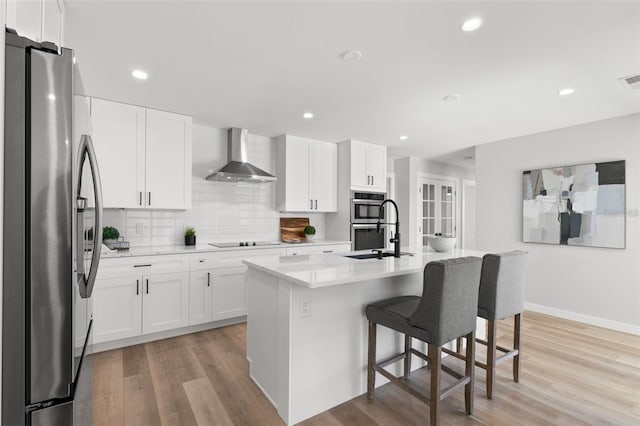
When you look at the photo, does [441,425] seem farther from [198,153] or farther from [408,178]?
[408,178]

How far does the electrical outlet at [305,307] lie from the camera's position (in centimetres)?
191

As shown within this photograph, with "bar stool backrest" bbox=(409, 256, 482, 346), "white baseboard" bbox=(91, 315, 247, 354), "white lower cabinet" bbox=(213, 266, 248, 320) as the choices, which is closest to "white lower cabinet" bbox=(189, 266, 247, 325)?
"white lower cabinet" bbox=(213, 266, 248, 320)

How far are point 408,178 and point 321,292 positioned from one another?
14.8 ft

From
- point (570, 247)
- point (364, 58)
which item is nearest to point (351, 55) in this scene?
point (364, 58)

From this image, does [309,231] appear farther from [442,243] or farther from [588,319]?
[588,319]

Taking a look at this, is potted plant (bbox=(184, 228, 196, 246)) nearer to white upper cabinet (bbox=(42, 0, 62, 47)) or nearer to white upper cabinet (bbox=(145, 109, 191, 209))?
white upper cabinet (bbox=(145, 109, 191, 209))

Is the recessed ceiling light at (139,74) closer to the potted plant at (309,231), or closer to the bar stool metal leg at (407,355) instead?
the potted plant at (309,231)

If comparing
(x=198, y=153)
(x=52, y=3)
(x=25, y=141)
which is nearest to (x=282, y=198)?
(x=198, y=153)

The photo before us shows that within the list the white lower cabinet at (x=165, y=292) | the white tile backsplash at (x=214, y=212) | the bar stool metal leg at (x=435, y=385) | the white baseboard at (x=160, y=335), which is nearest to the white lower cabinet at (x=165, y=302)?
the white lower cabinet at (x=165, y=292)

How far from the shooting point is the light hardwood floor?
1953 mm

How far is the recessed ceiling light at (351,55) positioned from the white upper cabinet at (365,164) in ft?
7.87

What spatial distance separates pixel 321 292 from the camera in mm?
2012

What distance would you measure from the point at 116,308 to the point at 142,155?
1542mm

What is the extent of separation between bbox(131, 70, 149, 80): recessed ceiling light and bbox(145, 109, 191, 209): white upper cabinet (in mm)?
776
